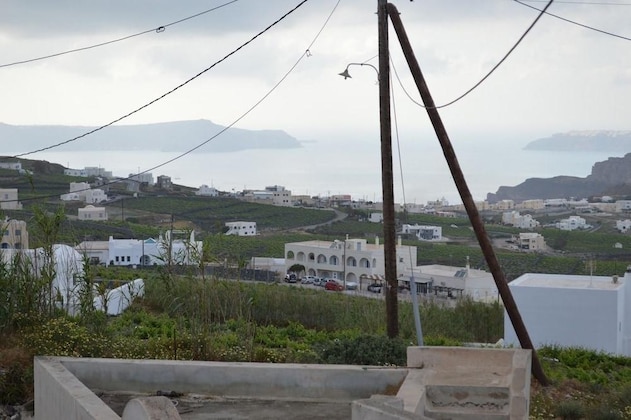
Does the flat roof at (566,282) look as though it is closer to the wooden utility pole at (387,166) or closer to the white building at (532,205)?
the wooden utility pole at (387,166)

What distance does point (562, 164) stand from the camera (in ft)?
620

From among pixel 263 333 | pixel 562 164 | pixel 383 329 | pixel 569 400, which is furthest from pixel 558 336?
pixel 562 164

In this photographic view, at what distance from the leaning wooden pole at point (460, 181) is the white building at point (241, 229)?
1977 inches

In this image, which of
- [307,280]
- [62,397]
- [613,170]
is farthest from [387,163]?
[613,170]

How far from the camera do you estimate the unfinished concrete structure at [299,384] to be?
758 cm

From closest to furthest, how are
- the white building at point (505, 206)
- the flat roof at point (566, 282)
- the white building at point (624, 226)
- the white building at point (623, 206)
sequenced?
the flat roof at point (566, 282), the white building at point (624, 226), the white building at point (623, 206), the white building at point (505, 206)

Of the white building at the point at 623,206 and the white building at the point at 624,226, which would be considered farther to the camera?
the white building at the point at 623,206

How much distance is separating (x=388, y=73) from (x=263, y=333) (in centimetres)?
513

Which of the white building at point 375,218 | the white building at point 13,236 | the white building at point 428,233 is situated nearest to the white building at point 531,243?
the white building at point 428,233

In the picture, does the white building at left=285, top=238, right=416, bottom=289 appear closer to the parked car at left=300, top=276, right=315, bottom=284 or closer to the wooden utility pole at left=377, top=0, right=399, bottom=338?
the parked car at left=300, top=276, right=315, bottom=284

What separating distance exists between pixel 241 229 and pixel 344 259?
1377 centimetres

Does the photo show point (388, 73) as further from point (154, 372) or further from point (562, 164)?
point (562, 164)

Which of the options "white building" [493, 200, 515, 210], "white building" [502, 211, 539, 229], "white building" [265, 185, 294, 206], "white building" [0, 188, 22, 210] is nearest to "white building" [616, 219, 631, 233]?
"white building" [502, 211, 539, 229]

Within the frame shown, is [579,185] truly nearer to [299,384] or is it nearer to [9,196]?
[9,196]
